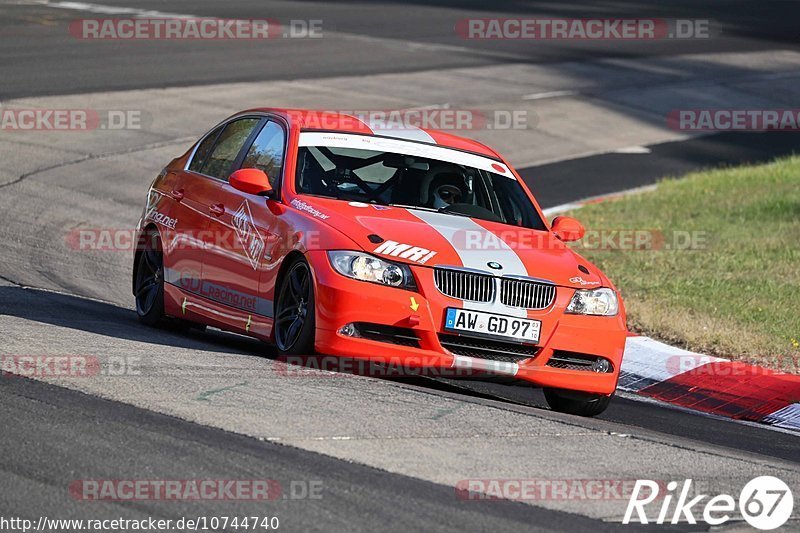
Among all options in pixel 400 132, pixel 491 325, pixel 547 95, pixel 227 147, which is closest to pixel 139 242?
pixel 227 147

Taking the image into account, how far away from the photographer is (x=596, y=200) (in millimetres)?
19641

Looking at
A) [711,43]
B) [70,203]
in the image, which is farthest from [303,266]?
[711,43]

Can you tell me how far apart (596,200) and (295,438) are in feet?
44.7

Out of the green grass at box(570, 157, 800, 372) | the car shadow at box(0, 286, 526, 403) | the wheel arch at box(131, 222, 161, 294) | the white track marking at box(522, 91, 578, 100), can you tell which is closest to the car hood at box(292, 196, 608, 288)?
the car shadow at box(0, 286, 526, 403)

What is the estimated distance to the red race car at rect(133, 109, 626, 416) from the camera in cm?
820

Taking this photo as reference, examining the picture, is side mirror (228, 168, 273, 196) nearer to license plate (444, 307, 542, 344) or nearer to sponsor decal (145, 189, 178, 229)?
sponsor decal (145, 189, 178, 229)

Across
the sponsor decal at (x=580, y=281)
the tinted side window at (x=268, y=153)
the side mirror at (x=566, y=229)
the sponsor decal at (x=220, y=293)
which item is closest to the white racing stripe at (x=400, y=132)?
the tinted side window at (x=268, y=153)

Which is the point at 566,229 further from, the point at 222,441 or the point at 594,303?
the point at 222,441

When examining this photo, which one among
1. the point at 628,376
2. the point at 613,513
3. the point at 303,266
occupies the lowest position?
the point at 628,376

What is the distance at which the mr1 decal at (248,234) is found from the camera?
353 inches

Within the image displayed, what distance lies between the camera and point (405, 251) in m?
8.29

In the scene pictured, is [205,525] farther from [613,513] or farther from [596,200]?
[596,200]

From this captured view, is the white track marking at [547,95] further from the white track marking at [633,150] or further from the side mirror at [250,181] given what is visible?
the side mirror at [250,181]

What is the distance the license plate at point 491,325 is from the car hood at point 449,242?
267 millimetres
